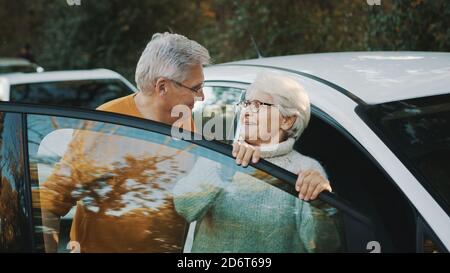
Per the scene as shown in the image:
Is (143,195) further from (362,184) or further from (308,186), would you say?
(362,184)

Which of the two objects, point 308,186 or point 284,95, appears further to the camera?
point 284,95

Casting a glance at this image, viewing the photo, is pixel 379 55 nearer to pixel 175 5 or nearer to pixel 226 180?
pixel 226 180

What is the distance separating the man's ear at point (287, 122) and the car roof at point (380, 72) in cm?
37

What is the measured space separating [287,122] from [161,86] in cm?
58

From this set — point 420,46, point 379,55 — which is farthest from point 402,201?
point 420,46

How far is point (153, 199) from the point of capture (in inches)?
75.5

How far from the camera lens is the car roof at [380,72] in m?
2.58

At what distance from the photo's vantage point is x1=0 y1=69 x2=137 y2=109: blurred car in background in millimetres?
6516

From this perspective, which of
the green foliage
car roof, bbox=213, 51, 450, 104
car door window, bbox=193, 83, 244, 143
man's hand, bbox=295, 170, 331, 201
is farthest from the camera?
the green foliage

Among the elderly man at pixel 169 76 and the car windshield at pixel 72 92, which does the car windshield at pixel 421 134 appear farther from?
the car windshield at pixel 72 92

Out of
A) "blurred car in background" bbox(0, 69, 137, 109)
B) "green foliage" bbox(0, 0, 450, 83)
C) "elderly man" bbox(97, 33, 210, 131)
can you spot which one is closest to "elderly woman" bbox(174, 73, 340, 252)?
"elderly man" bbox(97, 33, 210, 131)

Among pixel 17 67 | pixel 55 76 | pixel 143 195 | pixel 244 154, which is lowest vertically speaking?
pixel 17 67

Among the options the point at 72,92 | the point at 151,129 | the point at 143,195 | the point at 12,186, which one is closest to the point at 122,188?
the point at 143,195

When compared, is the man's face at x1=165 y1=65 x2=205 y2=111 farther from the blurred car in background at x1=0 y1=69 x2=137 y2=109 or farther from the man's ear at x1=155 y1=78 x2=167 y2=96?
the blurred car in background at x1=0 y1=69 x2=137 y2=109
